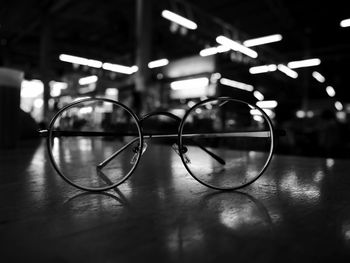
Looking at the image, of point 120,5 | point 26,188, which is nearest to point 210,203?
point 26,188

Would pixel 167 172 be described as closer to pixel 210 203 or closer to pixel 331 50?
pixel 210 203

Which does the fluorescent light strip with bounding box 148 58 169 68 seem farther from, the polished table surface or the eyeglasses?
the polished table surface

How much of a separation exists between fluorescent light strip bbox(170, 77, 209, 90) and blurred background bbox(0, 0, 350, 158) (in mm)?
37

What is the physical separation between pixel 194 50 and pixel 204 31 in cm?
404

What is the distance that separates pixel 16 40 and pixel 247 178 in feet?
40.1

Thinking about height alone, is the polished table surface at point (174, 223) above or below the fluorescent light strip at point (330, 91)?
below

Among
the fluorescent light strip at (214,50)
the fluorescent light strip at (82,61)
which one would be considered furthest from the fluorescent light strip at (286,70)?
the fluorescent light strip at (82,61)

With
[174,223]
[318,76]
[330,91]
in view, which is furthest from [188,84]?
[174,223]

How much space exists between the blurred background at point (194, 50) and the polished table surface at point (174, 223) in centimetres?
336

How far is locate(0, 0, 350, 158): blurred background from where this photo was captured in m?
5.05

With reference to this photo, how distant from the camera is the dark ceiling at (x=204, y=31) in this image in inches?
285

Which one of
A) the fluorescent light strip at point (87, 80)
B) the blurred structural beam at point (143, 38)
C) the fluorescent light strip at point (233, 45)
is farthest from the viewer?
the fluorescent light strip at point (87, 80)

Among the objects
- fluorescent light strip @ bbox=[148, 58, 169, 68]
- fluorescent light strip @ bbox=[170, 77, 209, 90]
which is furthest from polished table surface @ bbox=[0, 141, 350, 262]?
fluorescent light strip @ bbox=[148, 58, 169, 68]

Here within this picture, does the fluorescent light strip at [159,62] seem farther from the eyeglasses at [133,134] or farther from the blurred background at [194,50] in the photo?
the eyeglasses at [133,134]
